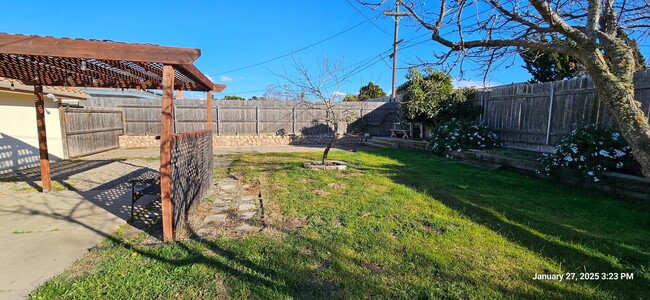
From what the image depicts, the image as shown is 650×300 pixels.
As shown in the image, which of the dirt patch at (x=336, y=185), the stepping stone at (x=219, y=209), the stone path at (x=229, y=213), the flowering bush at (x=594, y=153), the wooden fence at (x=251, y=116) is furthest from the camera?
the wooden fence at (x=251, y=116)

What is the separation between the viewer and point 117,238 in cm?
327

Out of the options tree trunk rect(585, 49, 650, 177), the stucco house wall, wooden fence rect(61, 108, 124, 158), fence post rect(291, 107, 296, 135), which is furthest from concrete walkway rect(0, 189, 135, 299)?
fence post rect(291, 107, 296, 135)

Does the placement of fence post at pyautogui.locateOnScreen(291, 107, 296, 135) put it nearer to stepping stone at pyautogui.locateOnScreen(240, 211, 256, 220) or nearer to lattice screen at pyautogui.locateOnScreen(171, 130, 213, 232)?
lattice screen at pyautogui.locateOnScreen(171, 130, 213, 232)

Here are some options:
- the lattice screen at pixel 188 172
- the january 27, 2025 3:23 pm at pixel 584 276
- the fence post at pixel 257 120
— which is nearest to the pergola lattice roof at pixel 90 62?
the lattice screen at pixel 188 172

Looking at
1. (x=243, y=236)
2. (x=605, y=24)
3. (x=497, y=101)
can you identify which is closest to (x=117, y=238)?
(x=243, y=236)

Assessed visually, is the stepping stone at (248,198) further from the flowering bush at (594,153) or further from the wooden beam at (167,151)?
the flowering bush at (594,153)

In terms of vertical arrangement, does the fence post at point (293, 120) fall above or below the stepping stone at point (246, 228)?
above

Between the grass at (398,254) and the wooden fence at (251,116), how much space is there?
981 centimetres

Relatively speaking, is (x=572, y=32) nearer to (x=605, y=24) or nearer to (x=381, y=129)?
(x=605, y=24)

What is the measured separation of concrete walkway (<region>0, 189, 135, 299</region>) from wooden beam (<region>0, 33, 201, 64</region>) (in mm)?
1847

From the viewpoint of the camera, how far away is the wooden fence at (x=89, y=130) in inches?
362

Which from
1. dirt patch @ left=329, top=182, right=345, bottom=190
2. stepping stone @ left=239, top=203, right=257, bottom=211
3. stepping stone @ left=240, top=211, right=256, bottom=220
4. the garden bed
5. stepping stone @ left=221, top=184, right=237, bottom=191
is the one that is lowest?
stepping stone @ left=240, top=211, right=256, bottom=220

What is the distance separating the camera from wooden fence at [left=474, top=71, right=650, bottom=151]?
20.2 feet

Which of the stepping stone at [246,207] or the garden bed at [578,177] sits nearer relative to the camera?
the stepping stone at [246,207]
